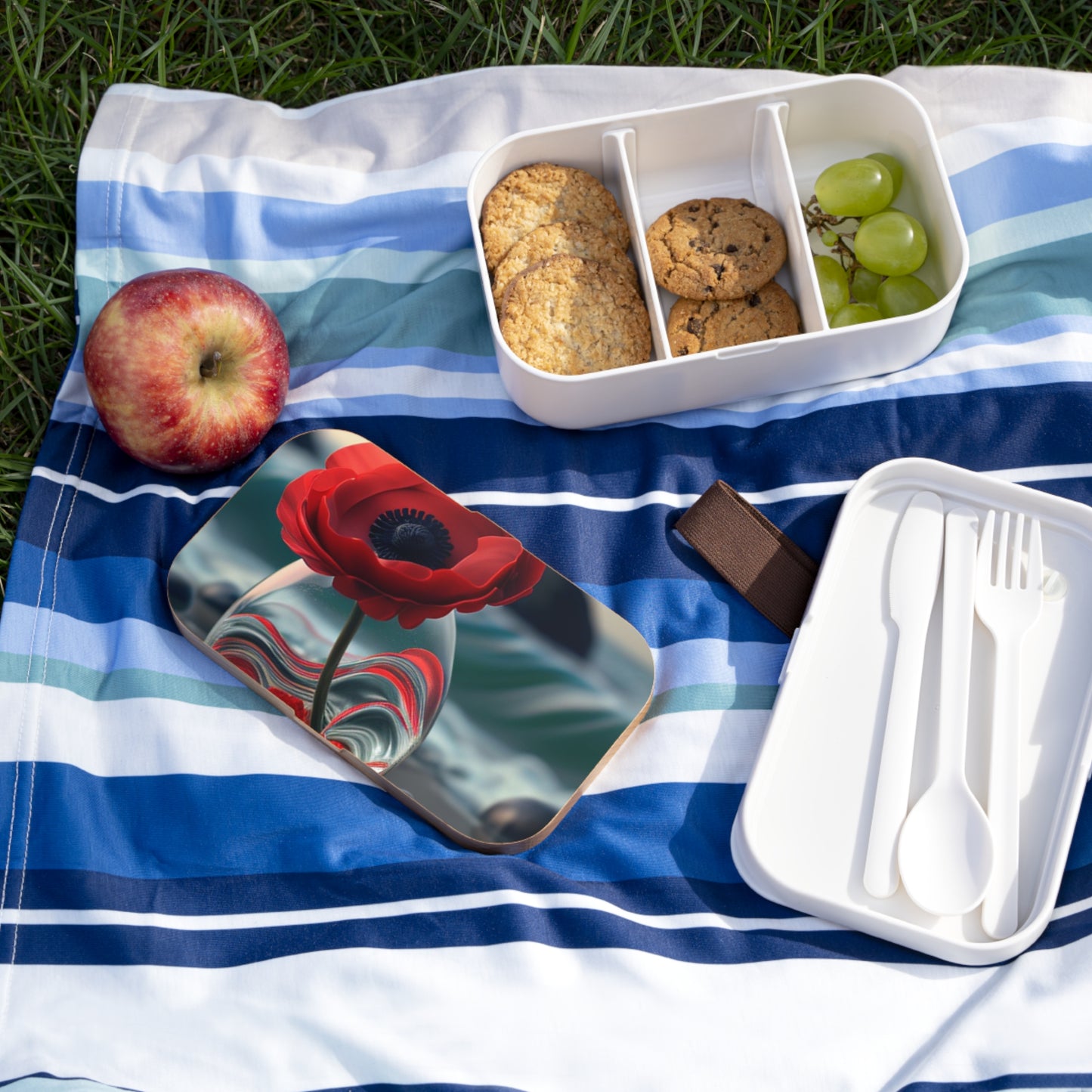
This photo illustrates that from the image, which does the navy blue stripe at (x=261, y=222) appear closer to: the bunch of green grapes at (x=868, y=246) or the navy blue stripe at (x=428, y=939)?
the bunch of green grapes at (x=868, y=246)

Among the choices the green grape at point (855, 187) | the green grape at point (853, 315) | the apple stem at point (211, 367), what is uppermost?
the green grape at point (855, 187)

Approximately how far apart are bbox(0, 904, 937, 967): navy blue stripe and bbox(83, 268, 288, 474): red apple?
0.40 metres

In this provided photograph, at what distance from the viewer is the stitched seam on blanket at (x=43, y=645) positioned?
2.88ft

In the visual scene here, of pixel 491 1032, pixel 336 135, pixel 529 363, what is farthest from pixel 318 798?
pixel 336 135

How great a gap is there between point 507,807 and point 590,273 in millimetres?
462

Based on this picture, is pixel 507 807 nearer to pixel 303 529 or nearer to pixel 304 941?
pixel 304 941

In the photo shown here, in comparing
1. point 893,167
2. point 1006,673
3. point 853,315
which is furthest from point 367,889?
point 893,167

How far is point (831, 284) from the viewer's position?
3.18 ft

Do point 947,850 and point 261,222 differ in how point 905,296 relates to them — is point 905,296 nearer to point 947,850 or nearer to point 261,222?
point 947,850

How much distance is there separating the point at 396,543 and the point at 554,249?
30 centimetres

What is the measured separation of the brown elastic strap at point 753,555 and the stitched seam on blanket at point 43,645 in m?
0.57

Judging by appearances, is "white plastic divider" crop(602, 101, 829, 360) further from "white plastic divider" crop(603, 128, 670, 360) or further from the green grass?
the green grass

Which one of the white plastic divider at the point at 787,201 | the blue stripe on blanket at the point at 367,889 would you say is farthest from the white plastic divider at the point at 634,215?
the blue stripe on blanket at the point at 367,889

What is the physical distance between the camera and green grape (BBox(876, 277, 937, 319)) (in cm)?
95
